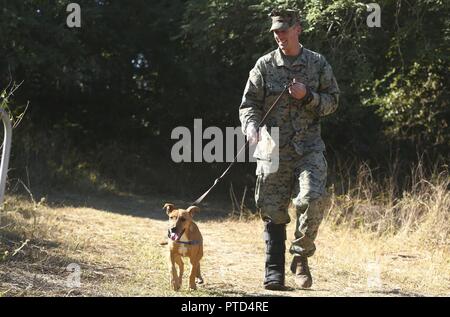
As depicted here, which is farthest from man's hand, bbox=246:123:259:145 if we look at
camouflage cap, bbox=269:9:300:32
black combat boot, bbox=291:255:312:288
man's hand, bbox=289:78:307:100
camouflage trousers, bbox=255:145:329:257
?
black combat boot, bbox=291:255:312:288

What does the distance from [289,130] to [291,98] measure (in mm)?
259

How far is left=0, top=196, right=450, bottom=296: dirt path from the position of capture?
5.61 meters

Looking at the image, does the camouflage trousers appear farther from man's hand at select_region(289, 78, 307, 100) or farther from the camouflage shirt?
man's hand at select_region(289, 78, 307, 100)

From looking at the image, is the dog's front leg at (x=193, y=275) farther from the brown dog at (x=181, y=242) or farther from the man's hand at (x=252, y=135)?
the man's hand at (x=252, y=135)

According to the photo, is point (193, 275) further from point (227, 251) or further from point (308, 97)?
point (227, 251)

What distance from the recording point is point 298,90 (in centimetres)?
545

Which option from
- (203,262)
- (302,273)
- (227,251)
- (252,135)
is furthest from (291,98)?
(227,251)

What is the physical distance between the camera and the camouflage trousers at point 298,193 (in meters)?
5.52

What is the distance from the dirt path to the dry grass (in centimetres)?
1

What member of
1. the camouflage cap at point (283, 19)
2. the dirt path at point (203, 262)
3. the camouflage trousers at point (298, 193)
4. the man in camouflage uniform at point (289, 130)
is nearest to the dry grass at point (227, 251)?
the dirt path at point (203, 262)

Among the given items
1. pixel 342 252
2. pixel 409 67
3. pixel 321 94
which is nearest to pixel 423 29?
pixel 409 67

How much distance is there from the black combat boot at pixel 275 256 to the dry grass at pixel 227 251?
6.2 inches

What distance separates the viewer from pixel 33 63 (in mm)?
13086

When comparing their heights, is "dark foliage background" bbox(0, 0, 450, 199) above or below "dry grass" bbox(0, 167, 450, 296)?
above
